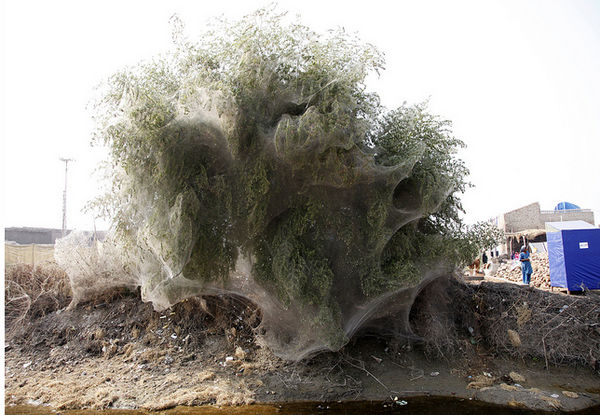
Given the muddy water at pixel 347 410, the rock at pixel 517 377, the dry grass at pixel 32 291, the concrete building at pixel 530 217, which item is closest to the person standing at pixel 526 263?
the rock at pixel 517 377

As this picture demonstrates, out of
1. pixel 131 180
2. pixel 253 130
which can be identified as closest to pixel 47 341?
pixel 131 180

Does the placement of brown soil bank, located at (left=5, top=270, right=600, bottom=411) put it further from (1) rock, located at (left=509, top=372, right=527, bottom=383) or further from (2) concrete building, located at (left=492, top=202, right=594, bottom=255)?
(2) concrete building, located at (left=492, top=202, right=594, bottom=255)

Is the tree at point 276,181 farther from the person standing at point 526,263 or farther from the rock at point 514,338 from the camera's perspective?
the person standing at point 526,263

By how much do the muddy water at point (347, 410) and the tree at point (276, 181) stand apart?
106 cm

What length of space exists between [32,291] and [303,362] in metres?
8.22

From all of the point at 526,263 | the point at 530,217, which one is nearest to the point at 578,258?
the point at 526,263

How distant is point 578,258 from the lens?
1034 centimetres

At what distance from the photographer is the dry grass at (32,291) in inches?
406

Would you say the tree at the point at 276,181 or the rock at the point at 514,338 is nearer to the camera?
the tree at the point at 276,181

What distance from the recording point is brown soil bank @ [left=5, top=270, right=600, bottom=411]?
281 inches

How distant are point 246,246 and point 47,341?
6.04 m

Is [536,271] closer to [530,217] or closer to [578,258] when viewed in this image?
[578,258]

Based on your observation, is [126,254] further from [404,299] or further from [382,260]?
[404,299]

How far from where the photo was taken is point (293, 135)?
606cm
